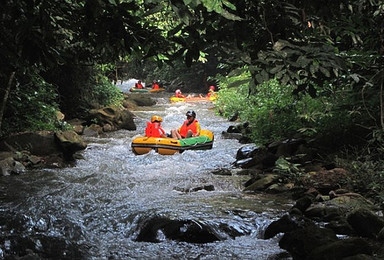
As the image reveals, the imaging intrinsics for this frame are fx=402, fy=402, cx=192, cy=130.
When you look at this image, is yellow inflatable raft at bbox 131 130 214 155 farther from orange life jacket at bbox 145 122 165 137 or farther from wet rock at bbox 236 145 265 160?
wet rock at bbox 236 145 265 160

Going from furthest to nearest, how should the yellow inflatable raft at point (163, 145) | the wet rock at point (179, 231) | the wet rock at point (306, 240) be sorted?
the yellow inflatable raft at point (163, 145) → the wet rock at point (179, 231) → the wet rock at point (306, 240)

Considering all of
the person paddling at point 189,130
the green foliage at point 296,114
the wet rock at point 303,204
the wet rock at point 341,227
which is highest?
the green foliage at point 296,114

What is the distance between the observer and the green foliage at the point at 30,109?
29.7ft

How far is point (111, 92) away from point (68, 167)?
8041mm

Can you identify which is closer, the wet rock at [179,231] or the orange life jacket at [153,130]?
the wet rock at [179,231]

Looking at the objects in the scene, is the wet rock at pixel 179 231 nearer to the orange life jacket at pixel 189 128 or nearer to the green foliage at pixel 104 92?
the orange life jacket at pixel 189 128

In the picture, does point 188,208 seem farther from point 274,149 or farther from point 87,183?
point 274,149

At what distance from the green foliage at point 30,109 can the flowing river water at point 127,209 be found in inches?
63.6

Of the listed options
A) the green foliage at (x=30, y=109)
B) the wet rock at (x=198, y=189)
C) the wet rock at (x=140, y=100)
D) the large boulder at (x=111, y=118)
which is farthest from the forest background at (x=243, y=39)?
the wet rock at (x=140, y=100)

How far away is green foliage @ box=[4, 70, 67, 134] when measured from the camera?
29.7ft

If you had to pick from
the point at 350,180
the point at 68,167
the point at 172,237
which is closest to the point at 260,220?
the point at 172,237

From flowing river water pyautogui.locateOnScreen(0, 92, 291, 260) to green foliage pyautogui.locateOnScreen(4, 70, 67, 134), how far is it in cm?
162

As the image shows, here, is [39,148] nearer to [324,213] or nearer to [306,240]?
[324,213]

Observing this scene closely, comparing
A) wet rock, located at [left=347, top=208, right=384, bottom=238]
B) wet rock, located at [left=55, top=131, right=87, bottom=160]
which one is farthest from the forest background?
wet rock, located at [left=55, top=131, right=87, bottom=160]
